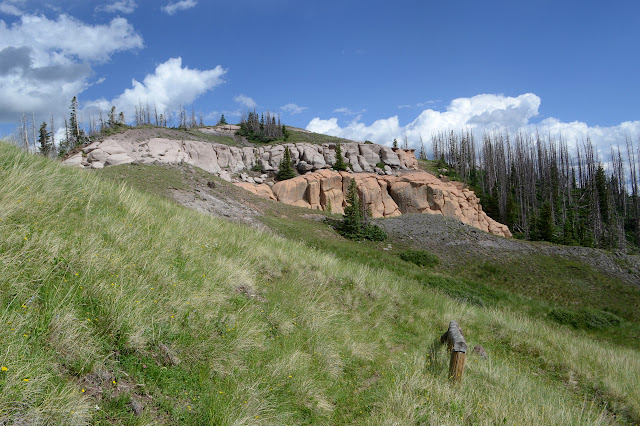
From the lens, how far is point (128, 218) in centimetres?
593

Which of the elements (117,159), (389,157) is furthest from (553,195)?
(117,159)

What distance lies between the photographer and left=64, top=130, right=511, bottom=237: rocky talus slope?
48500 millimetres

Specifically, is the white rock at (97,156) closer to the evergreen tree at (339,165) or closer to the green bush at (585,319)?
the evergreen tree at (339,165)

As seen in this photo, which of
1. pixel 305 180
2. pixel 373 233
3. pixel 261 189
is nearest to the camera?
pixel 373 233

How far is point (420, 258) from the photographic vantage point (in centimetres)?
2756

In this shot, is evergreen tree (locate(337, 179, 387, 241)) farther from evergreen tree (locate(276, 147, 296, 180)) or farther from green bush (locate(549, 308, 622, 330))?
evergreen tree (locate(276, 147, 296, 180))

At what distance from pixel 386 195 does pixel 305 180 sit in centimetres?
1431

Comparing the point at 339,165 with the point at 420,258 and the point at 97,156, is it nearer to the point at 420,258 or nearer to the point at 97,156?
the point at 420,258

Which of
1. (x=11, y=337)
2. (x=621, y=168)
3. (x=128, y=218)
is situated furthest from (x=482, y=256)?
(x=621, y=168)

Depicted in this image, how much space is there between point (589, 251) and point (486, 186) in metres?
47.4

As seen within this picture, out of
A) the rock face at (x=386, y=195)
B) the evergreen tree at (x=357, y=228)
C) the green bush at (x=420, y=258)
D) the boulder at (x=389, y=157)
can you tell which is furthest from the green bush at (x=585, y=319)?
the boulder at (x=389, y=157)

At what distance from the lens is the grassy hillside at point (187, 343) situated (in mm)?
2801

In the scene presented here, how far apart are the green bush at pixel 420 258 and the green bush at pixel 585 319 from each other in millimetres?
9869

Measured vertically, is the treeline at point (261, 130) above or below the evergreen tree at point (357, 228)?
above
